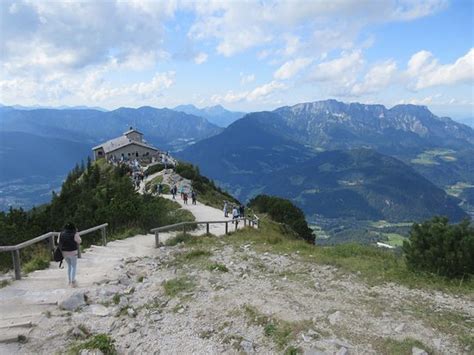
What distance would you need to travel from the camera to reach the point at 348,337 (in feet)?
25.1

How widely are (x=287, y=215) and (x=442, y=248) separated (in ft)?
98.5

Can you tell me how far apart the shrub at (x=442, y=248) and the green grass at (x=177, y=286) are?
6.57 metres

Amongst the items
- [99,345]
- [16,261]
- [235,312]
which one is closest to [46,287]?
[16,261]

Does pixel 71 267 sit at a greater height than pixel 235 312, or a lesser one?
greater

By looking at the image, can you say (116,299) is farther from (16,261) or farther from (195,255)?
(195,255)

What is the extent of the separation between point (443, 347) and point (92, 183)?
4349 centimetres

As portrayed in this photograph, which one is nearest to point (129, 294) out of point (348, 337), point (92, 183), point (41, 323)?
point (41, 323)

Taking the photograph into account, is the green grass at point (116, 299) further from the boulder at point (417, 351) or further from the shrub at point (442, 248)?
the shrub at point (442, 248)

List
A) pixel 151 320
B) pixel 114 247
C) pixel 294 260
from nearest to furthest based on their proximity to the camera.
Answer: pixel 151 320 → pixel 294 260 → pixel 114 247

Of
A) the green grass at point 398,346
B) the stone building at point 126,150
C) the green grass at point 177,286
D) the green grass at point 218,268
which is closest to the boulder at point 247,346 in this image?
the green grass at point 398,346

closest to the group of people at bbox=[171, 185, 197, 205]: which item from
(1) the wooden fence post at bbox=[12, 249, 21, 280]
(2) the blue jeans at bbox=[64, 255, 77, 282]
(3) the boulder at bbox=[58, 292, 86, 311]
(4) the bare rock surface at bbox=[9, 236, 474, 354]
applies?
(4) the bare rock surface at bbox=[9, 236, 474, 354]

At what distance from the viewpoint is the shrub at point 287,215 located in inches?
1544

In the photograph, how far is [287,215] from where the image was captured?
41250 mm

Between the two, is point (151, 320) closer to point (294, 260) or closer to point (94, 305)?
point (94, 305)
